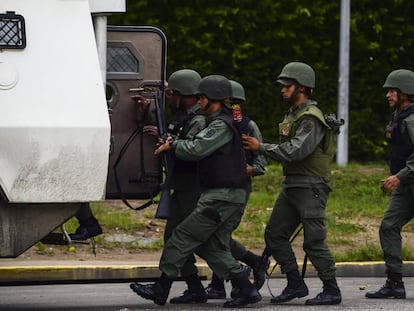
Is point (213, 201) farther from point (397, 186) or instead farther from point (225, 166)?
point (397, 186)

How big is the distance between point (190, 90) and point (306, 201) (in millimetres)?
1176

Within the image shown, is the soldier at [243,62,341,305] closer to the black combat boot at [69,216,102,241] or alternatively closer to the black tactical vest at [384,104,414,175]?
the black tactical vest at [384,104,414,175]

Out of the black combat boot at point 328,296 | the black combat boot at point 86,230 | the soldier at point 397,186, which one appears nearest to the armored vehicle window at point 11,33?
the black combat boot at point 86,230

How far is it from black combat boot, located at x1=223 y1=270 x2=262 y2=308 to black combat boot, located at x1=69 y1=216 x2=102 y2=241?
1041 millimetres

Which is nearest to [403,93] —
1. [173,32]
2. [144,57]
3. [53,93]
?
[144,57]

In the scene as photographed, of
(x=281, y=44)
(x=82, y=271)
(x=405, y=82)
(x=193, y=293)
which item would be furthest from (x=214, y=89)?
(x=281, y=44)

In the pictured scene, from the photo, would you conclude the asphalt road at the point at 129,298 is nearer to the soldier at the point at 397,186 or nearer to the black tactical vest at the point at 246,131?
the soldier at the point at 397,186

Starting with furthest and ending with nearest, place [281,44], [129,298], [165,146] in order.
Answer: [281,44] → [129,298] → [165,146]

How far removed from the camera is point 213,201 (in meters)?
9.79

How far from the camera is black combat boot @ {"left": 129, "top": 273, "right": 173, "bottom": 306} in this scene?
9.95 meters

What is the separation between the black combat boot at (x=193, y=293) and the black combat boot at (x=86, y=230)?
3.27 ft

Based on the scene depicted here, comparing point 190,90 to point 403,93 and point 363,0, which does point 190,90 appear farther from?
point 363,0

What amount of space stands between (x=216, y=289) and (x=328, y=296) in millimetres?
979

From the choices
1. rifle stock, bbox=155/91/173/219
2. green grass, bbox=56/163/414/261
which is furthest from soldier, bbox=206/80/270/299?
green grass, bbox=56/163/414/261
